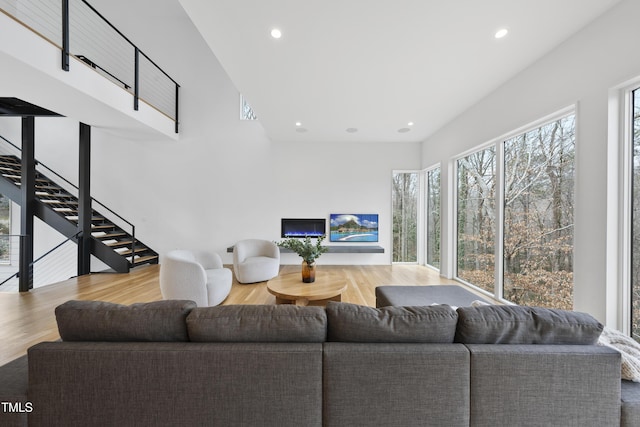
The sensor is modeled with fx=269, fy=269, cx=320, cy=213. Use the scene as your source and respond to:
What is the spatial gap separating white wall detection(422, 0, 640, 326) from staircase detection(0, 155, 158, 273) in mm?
6892

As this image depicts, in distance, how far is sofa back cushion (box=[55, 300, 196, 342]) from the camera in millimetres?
1236

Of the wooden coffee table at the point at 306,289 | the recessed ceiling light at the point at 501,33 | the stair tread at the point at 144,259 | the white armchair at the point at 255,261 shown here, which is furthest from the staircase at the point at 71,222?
the recessed ceiling light at the point at 501,33

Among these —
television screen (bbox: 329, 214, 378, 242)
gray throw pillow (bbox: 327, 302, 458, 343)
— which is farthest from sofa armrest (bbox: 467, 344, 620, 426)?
television screen (bbox: 329, 214, 378, 242)

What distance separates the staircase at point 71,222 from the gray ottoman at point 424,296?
5233 millimetres

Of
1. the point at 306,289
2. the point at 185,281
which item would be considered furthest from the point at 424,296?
the point at 185,281

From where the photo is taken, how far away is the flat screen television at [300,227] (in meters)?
6.28

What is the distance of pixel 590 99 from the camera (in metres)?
2.40

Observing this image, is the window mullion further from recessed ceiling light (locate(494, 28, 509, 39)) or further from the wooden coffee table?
the wooden coffee table

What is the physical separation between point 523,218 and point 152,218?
6983 mm

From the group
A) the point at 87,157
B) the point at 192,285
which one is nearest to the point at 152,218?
the point at 87,157

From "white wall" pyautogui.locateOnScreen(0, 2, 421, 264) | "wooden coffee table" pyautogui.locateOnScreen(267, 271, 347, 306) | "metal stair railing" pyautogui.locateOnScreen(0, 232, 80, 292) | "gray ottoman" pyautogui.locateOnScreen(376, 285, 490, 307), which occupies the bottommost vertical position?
"metal stair railing" pyautogui.locateOnScreen(0, 232, 80, 292)

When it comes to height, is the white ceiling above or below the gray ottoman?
above

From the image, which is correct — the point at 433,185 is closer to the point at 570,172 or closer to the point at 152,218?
the point at 570,172

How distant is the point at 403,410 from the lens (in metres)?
1.17
